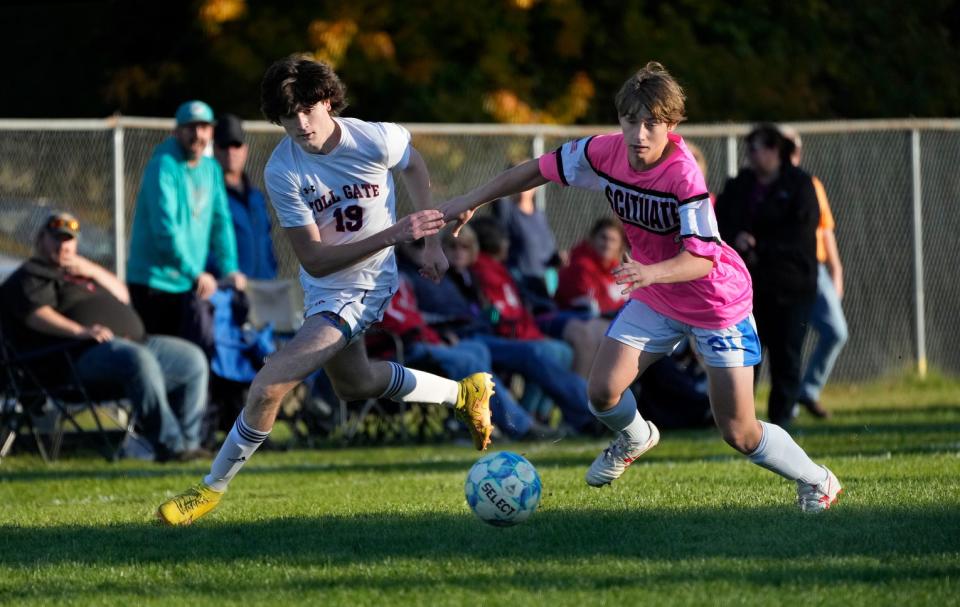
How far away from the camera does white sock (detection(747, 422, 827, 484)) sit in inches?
261

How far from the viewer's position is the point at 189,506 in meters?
7.00

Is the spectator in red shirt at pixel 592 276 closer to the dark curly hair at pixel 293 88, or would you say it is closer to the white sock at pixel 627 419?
the white sock at pixel 627 419

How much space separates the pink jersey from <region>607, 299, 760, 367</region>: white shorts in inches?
1.7

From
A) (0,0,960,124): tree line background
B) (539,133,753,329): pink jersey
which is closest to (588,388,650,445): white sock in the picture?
(539,133,753,329): pink jersey

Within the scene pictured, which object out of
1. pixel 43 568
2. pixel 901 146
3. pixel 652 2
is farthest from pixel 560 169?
pixel 652 2

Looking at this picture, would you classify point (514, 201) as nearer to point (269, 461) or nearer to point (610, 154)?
point (269, 461)

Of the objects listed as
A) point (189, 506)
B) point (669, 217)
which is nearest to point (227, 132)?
point (189, 506)

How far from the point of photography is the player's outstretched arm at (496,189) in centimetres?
670

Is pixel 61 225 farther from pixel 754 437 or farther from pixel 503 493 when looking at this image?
pixel 754 437

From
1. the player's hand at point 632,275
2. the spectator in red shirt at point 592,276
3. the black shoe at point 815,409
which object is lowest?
the black shoe at point 815,409

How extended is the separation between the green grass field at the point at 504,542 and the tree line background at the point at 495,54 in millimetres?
9823

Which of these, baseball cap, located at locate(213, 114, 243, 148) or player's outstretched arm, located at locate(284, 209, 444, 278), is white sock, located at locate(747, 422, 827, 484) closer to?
player's outstretched arm, located at locate(284, 209, 444, 278)

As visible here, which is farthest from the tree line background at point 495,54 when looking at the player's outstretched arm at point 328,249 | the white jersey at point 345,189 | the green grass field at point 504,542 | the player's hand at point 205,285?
the player's outstretched arm at point 328,249

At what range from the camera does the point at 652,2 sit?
68.7ft
